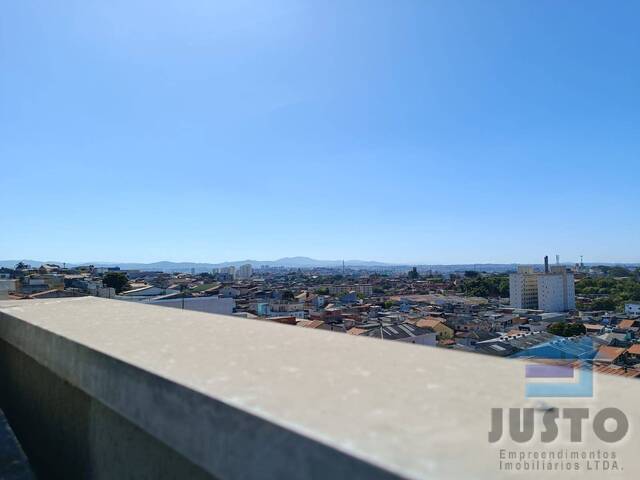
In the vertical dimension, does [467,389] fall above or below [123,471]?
above

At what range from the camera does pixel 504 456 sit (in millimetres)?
550

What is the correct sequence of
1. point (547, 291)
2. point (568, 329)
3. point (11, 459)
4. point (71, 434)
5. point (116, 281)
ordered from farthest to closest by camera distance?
point (547, 291) < point (116, 281) < point (568, 329) < point (11, 459) < point (71, 434)

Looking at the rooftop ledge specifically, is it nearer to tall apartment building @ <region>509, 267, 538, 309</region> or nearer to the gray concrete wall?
the gray concrete wall

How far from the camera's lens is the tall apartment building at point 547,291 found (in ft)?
158

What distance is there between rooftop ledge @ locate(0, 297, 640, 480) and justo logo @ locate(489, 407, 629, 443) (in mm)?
12

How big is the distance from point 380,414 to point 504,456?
0.17 metres

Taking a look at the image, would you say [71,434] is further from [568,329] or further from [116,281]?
[116,281]

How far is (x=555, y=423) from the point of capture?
67 cm

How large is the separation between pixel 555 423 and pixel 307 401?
39 centimetres

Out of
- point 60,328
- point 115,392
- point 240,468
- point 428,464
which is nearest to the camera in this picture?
point 428,464

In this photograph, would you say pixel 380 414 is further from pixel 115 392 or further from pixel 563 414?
pixel 115 392

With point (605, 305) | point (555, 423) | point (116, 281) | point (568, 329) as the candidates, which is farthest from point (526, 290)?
point (555, 423)

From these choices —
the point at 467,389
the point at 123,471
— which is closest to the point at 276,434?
the point at 467,389

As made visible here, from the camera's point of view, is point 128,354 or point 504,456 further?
point 128,354
